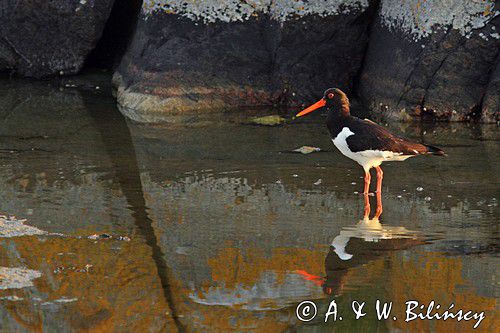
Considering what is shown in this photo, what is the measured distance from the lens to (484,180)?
7.64m

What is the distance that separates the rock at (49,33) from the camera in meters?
11.2

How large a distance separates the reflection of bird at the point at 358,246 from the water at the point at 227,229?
2 centimetres

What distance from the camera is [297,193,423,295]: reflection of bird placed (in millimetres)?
5598

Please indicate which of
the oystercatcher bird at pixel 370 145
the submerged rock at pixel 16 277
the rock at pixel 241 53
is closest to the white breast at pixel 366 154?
the oystercatcher bird at pixel 370 145

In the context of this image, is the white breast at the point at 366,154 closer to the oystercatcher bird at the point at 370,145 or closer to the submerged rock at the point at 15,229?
the oystercatcher bird at the point at 370,145

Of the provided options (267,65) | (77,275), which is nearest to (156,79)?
(267,65)

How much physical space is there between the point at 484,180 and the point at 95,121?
406 cm

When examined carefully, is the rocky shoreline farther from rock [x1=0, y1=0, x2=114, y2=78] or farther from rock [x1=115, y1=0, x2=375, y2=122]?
rock [x1=0, y1=0, x2=114, y2=78]

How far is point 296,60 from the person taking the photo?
10250 millimetres

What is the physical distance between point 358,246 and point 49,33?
6.32m

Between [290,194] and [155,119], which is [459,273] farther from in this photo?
[155,119]

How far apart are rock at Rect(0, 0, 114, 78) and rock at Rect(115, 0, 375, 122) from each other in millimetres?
1162

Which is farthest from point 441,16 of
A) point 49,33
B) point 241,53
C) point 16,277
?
point 16,277

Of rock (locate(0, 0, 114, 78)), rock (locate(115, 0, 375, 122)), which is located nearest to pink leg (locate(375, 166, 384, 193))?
rock (locate(115, 0, 375, 122))
